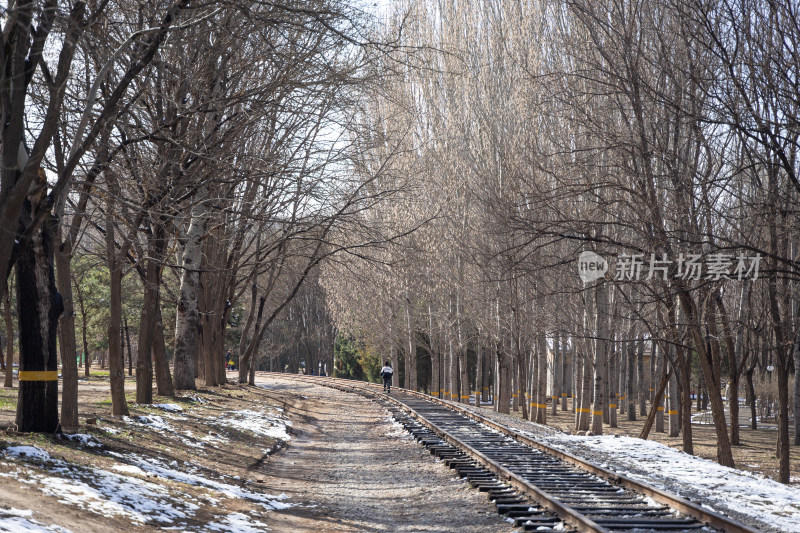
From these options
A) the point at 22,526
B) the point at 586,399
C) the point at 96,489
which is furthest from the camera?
the point at 586,399

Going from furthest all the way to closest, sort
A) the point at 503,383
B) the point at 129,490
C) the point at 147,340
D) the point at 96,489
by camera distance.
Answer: the point at 503,383, the point at 147,340, the point at 129,490, the point at 96,489

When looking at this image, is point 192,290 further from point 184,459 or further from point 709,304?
point 709,304

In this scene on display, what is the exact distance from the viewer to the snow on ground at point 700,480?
840cm

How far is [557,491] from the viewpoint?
9227 millimetres

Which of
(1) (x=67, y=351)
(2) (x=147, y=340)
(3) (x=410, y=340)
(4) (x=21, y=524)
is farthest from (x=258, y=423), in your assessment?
(3) (x=410, y=340)

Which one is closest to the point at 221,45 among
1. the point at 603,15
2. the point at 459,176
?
the point at 603,15

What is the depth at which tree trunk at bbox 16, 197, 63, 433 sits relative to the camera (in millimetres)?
10359

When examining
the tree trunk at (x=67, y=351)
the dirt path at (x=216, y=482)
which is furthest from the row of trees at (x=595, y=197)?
the tree trunk at (x=67, y=351)

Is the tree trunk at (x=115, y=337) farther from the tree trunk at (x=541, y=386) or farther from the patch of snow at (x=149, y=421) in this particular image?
the tree trunk at (x=541, y=386)

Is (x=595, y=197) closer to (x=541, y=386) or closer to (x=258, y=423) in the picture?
(x=258, y=423)

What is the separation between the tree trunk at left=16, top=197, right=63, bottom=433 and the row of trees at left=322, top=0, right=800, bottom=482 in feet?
18.6

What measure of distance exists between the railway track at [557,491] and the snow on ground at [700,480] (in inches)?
21.3

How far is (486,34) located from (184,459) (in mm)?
29087

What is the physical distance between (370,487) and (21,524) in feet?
18.2
